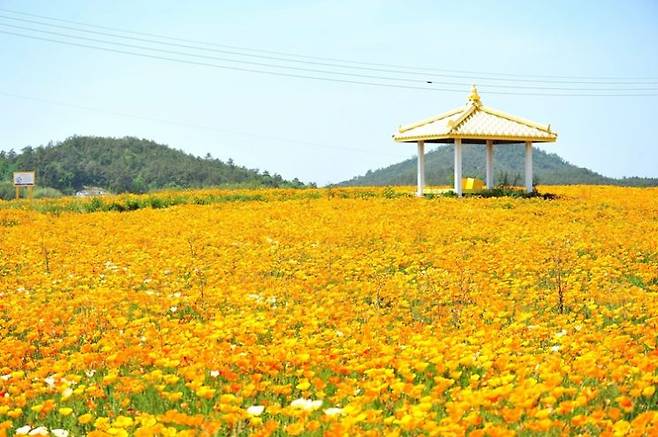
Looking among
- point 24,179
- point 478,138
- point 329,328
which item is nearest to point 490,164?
point 478,138

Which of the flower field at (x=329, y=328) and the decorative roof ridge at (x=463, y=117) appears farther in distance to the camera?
the decorative roof ridge at (x=463, y=117)

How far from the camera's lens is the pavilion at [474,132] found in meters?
30.3

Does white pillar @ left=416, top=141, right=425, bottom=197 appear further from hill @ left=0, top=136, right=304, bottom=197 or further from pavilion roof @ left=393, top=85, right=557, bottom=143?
hill @ left=0, top=136, right=304, bottom=197

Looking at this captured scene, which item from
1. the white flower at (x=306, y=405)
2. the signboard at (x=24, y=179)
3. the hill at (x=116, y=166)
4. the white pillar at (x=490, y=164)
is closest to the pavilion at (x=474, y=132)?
the white pillar at (x=490, y=164)

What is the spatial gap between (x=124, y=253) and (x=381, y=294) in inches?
243

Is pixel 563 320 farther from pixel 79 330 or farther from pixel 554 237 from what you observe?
pixel 554 237

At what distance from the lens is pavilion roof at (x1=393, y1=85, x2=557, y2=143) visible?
30.4 m

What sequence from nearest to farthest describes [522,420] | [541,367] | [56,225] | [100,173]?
[522,420] < [541,367] < [56,225] < [100,173]

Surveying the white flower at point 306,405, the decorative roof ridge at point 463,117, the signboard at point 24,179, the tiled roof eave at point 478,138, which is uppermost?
the decorative roof ridge at point 463,117

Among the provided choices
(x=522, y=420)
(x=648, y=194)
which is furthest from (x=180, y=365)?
(x=648, y=194)

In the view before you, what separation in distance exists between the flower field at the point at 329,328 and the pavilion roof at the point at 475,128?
12576mm

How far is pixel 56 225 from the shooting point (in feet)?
62.6

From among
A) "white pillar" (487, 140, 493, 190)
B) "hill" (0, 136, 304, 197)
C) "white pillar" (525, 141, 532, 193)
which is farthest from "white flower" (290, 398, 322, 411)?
"hill" (0, 136, 304, 197)

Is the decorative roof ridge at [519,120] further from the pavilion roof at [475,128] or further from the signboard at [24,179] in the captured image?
the signboard at [24,179]
